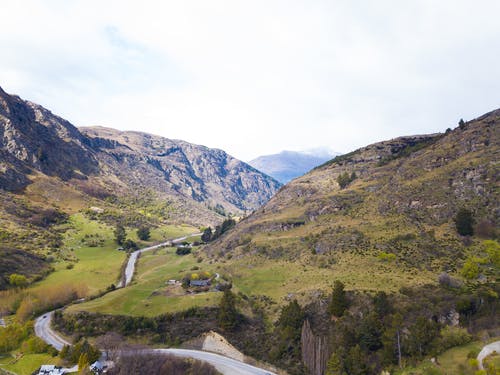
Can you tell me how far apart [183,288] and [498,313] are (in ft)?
230

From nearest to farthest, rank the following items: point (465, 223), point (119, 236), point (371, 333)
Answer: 1. point (371, 333)
2. point (465, 223)
3. point (119, 236)

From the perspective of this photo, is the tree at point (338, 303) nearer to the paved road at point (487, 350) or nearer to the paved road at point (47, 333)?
the paved road at point (487, 350)

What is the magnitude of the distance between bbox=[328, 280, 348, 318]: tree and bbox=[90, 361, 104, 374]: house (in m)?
44.4

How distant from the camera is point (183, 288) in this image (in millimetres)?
88688

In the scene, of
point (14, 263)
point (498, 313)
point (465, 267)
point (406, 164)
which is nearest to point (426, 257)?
point (465, 267)

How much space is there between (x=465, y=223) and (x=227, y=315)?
6285 cm

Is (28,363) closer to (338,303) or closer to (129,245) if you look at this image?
(338,303)

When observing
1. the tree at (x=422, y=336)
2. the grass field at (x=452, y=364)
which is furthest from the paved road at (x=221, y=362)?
the tree at (x=422, y=336)

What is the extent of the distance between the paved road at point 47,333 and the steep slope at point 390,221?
4903cm

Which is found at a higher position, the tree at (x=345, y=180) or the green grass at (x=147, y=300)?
the tree at (x=345, y=180)

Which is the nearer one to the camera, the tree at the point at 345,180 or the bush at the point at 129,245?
the tree at the point at 345,180

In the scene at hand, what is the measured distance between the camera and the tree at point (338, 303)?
65.2 metres

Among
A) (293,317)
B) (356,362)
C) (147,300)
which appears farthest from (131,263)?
(356,362)

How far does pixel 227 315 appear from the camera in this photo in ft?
228
